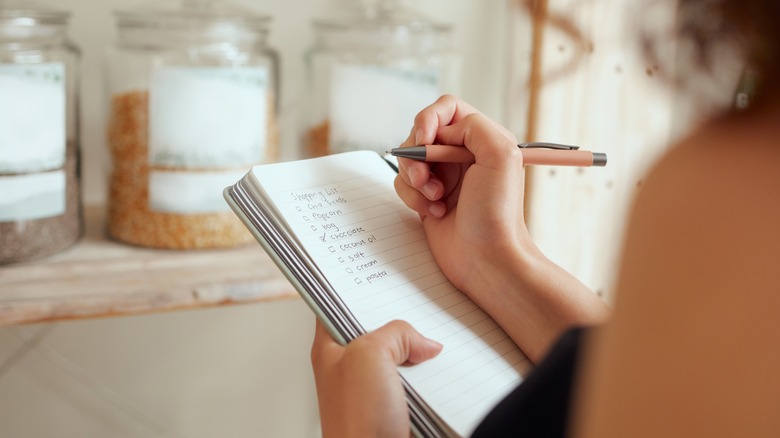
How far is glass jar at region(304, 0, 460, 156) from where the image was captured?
2.76 feet

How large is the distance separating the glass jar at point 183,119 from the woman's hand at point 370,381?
35cm

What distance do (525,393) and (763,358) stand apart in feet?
0.47

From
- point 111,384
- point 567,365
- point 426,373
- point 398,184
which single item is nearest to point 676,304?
point 567,365

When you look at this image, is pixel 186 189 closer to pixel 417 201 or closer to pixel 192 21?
pixel 192 21

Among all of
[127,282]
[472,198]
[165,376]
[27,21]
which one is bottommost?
[165,376]

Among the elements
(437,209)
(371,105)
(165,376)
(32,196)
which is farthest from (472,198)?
(165,376)

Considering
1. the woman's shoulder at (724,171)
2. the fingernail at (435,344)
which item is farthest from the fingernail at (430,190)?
the woman's shoulder at (724,171)

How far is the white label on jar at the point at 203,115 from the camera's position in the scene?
2.53ft

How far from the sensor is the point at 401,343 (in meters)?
0.47

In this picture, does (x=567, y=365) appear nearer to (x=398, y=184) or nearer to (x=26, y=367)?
(x=398, y=184)

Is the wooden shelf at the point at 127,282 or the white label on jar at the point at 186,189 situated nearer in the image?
the wooden shelf at the point at 127,282

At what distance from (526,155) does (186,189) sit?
0.35m

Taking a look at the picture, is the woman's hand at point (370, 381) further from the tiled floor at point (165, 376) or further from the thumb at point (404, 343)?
the tiled floor at point (165, 376)

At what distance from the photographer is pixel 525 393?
380mm
